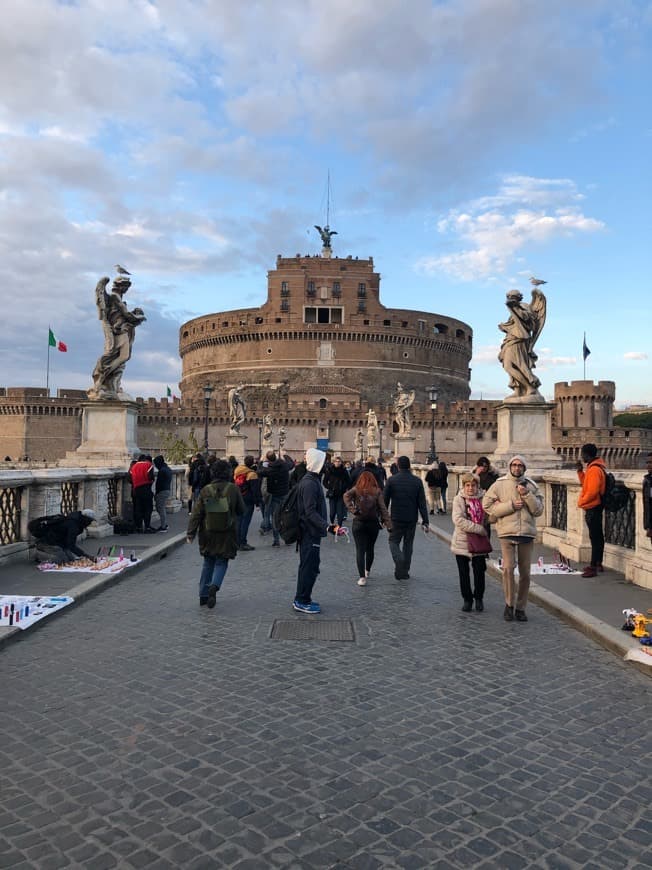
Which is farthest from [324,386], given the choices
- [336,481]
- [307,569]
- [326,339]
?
[307,569]

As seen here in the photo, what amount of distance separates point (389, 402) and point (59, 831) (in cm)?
8283

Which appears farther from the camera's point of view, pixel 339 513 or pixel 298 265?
pixel 298 265

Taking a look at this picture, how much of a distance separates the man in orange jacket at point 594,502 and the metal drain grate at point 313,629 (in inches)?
136

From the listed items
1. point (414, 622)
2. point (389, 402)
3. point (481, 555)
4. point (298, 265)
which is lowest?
point (414, 622)

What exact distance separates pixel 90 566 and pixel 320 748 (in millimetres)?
5786

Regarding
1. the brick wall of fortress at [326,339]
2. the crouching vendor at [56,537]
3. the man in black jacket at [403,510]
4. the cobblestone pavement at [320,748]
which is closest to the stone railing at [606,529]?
the cobblestone pavement at [320,748]

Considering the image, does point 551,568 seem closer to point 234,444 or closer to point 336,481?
point 336,481

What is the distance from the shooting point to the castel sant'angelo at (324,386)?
68938 mm

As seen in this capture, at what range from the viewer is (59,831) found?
2814 millimetres

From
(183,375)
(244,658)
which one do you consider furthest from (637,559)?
(183,375)

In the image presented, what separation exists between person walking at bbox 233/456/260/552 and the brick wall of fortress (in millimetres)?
70197

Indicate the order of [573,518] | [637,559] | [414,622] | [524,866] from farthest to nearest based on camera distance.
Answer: [573,518], [637,559], [414,622], [524,866]

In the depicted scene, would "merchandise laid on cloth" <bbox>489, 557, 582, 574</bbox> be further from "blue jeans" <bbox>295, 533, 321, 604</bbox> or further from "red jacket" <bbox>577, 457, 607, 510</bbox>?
"blue jeans" <bbox>295, 533, 321, 604</bbox>

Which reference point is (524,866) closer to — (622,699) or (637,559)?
(622,699)
